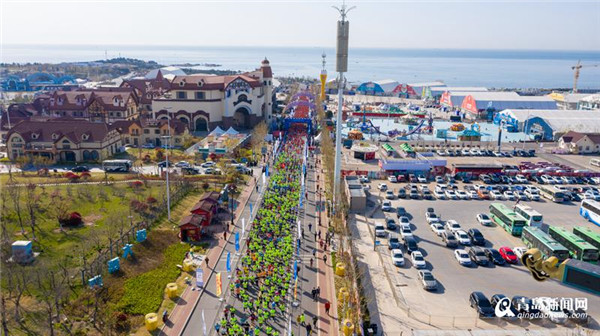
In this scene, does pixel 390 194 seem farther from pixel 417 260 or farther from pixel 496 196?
pixel 417 260

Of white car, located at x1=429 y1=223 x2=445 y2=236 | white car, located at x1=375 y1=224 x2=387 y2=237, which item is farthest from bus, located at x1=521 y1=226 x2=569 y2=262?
white car, located at x1=375 y1=224 x2=387 y2=237

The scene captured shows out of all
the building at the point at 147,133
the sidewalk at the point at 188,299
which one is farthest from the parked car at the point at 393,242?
the building at the point at 147,133

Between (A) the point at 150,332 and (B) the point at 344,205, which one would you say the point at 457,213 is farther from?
(A) the point at 150,332

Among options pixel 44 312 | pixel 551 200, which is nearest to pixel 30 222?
pixel 44 312

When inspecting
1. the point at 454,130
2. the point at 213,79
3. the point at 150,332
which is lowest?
the point at 150,332

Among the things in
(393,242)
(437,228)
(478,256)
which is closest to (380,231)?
(393,242)
